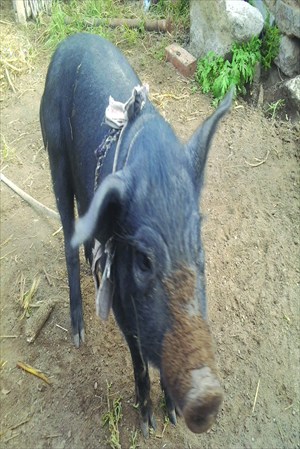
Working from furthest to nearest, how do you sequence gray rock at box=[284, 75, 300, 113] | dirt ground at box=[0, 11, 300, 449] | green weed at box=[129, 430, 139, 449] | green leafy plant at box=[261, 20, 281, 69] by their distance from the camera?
1. green leafy plant at box=[261, 20, 281, 69]
2. gray rock at box=[284, 75, 300, 113]
3. dirt ground at box=[0, 11, 300, 449]
4. green weed at box=[129, 430, 139, 449]

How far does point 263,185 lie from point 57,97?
210cm

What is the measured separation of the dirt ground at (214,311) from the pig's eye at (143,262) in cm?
143

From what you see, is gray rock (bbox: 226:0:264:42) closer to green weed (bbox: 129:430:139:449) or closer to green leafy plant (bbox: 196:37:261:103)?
green leafy plant (bbox: 196:37:261:103)

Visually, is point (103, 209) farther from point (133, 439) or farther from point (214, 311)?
point (214, 311)

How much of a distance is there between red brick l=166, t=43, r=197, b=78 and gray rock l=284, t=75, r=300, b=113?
1039 mm

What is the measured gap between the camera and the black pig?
191cm

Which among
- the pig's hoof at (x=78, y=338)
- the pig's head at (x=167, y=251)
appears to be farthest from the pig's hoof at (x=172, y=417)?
the pig's head at (x=167, y=251)

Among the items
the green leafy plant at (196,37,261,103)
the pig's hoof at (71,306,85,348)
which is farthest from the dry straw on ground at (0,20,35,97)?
the pig's hoof at (71,306,85,348)

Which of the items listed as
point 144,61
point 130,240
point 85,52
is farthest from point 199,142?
point 144,61

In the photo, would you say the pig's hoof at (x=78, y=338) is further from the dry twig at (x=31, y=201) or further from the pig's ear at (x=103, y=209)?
the pig's ear at (x=103, y=209)

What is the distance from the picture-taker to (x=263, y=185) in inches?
172

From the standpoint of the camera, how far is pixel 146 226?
6.59 feet

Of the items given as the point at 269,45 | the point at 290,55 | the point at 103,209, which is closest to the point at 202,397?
the point at 103,209

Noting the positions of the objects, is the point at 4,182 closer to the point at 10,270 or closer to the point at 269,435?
the point at 10,270
